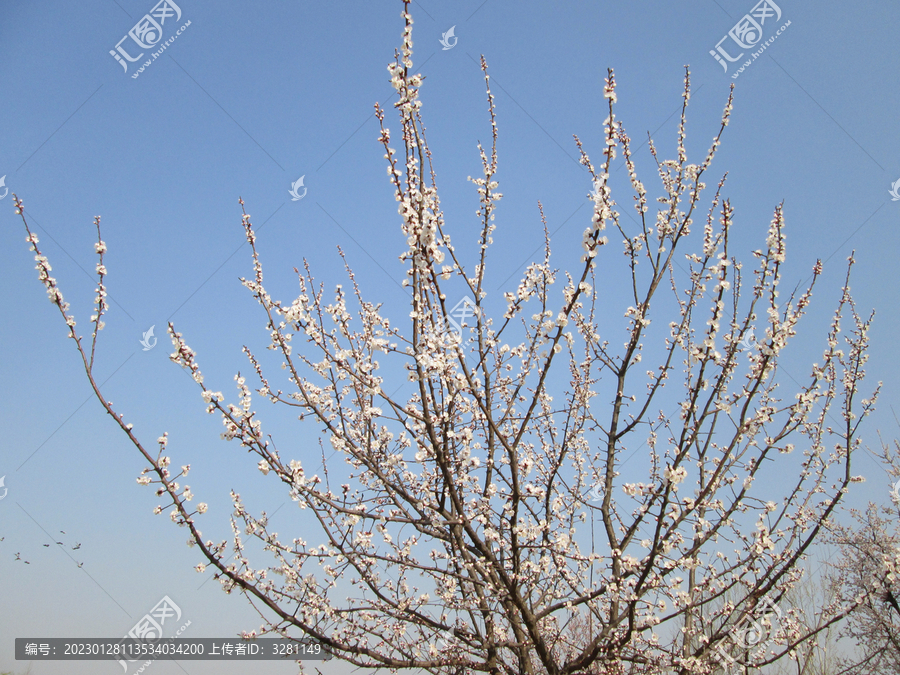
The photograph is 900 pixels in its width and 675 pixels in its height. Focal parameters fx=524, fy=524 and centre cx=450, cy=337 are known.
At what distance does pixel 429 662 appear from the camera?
→ 3.10 meters

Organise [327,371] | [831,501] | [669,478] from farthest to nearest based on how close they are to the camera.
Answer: [327,371], [831,501], [669,478]

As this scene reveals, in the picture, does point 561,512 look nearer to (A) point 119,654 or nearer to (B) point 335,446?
(B) point 335,446

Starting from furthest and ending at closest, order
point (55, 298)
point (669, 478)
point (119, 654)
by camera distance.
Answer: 1. point (119, 654)
2. point (669, 478)
3. point (55, 298)

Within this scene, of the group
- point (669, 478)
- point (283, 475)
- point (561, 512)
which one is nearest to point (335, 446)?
point (283, 475)

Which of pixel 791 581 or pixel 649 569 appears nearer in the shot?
pixel 649 569

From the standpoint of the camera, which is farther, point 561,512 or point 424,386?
point 561,512

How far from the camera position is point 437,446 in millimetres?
2377

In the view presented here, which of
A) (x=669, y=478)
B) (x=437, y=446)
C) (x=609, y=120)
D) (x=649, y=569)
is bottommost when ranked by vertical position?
(x=649, y=569)

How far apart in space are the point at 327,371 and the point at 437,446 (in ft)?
4.57

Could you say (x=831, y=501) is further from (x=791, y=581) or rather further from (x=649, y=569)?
(x=649, y=569)

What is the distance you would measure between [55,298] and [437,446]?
1982 mm

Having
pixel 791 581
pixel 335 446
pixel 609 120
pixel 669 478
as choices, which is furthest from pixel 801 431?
pixel 335 446

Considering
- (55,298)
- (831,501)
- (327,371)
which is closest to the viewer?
(55,298)

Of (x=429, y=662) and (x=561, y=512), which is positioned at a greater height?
(x=561, y=512)
